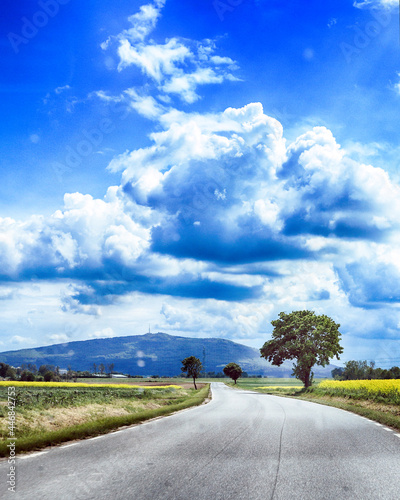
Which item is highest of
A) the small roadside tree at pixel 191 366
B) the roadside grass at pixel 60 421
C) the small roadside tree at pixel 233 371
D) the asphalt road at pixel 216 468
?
the asphalt road at pixel 216 468

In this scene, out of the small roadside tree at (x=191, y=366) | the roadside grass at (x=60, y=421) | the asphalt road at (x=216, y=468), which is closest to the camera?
the asphalt road at (x=216, y=468)

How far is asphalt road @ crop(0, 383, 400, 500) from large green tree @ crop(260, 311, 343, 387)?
48.7 m

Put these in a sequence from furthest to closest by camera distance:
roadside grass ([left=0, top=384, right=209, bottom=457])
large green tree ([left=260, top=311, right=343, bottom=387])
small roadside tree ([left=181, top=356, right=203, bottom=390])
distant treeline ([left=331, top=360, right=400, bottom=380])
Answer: distant treeline ([left=331, top=360, right=400, bottom=380]) → small roadside tree ([left=181, top=356, right=203, bottom=390]) → large green tree ([left=260, top=311, right=343, bottom=387]) → roadside grass ([left=0, top=384, right=209, bottom=457])

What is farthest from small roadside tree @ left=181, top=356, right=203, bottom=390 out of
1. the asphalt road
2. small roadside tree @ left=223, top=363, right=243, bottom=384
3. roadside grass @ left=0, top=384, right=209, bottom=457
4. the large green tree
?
the asphalt road

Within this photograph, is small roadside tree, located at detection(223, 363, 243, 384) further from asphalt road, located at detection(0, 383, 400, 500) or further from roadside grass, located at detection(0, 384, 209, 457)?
asphalt road, located at detection(0, 383, 400, 500)

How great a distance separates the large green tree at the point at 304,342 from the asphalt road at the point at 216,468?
1919 inches

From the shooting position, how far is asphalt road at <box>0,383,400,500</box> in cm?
634

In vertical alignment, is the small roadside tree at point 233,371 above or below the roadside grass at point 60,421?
below

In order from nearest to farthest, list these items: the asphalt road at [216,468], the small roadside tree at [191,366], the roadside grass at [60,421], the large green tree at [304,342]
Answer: the asphalt road at [216,468] → the roadside grass at [60,421] → the large green tree at [304,342] → the small roadside tree at [191,366]

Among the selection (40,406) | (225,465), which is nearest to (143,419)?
(40,406)

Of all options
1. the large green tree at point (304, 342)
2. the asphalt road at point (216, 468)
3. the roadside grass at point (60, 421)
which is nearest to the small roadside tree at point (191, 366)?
the large green tree at point (304, 342)

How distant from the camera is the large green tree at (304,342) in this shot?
198 feet

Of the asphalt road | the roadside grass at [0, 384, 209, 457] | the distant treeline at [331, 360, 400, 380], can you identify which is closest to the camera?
the asphalt road

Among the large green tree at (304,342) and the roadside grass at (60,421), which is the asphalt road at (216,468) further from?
the large green tree at (304,342)
